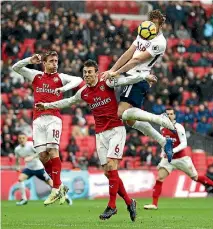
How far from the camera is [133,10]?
122 ft

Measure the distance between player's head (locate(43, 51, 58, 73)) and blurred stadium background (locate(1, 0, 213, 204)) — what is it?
A: 33.0 ft

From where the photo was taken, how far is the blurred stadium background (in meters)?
27.2

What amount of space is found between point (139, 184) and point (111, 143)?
1271 centimetres

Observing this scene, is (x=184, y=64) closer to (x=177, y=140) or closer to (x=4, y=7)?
(x=4, y=7)

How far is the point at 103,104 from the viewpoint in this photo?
14.9 meters

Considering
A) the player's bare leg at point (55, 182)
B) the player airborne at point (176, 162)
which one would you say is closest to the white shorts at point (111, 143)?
the player's bare leg at point (55, 182)

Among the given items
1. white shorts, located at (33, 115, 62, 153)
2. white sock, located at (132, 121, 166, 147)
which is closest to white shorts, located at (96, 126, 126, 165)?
white sock, located at (132, 121, 166, 147)

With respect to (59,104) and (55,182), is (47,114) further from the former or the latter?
(55,182)

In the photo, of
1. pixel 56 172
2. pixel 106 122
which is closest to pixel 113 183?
pixel 106 122

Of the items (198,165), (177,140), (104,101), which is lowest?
(198,165)

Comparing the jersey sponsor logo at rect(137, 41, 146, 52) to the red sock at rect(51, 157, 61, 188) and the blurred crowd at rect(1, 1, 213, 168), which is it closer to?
the red sock at rect(51, 157, 61, 188)

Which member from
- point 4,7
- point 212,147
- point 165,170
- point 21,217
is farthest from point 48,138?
point 4,7

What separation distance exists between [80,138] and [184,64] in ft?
23.0

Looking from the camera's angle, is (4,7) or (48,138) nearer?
(48,138)
